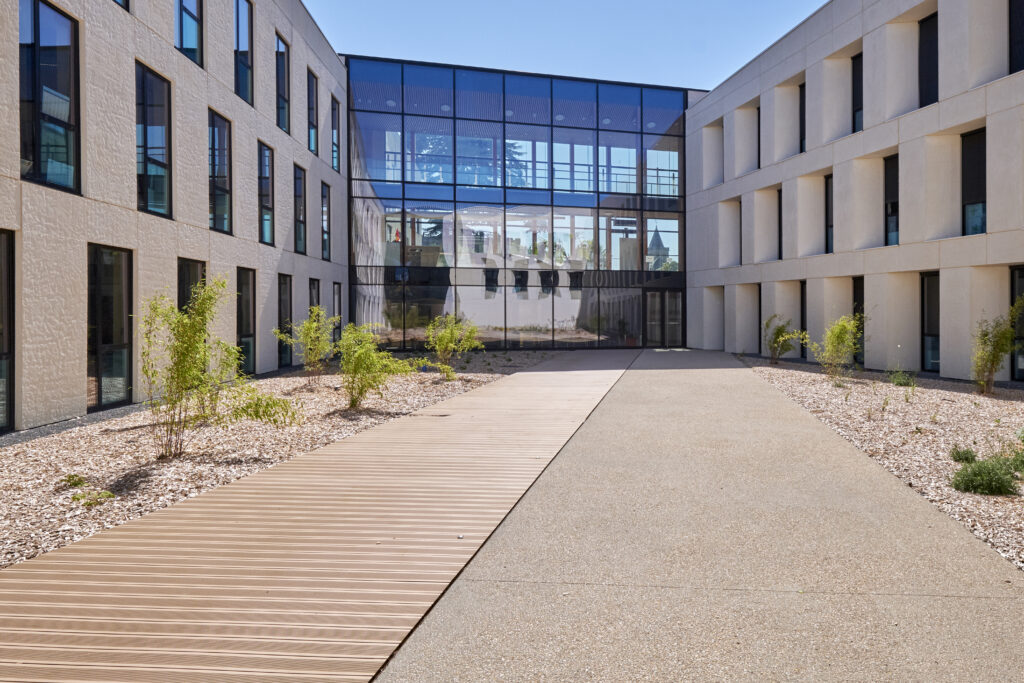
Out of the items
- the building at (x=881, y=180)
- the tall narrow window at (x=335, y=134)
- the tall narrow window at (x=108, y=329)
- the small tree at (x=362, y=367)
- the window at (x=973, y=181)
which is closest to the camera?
the tall narrow window at (x=108, y=329)

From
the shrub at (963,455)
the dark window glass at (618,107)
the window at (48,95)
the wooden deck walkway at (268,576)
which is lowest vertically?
the wooden deck walkway at (268,576)

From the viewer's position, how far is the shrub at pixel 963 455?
6.46 metres

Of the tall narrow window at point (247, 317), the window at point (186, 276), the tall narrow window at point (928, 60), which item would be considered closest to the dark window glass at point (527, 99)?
the tall narrow window at point (928, 60)

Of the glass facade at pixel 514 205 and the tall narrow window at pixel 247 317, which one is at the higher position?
the glass facade at pixel 514 205

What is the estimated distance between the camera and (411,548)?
4.42m

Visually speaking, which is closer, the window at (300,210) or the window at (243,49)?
the window at (243,49)

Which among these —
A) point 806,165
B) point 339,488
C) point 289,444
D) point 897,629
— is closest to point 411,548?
point 339,488

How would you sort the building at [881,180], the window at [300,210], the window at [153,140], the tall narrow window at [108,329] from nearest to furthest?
the tall narrow window at [108,329] → the window at [153,140] → the building at [881,180] → the window at [300,210]

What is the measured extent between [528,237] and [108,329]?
56.8 feet

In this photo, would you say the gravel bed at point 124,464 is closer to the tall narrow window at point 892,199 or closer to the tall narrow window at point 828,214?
the tall narrow window at point 892,199

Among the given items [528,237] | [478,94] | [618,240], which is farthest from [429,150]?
[618,240]

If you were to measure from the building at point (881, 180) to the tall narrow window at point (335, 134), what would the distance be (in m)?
13.7

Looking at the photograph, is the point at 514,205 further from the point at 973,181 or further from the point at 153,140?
the point at 153,140

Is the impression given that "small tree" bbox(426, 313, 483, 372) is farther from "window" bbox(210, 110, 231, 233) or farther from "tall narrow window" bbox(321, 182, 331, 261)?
"tall narrow window" bbox(321, 182, 331, 261)
